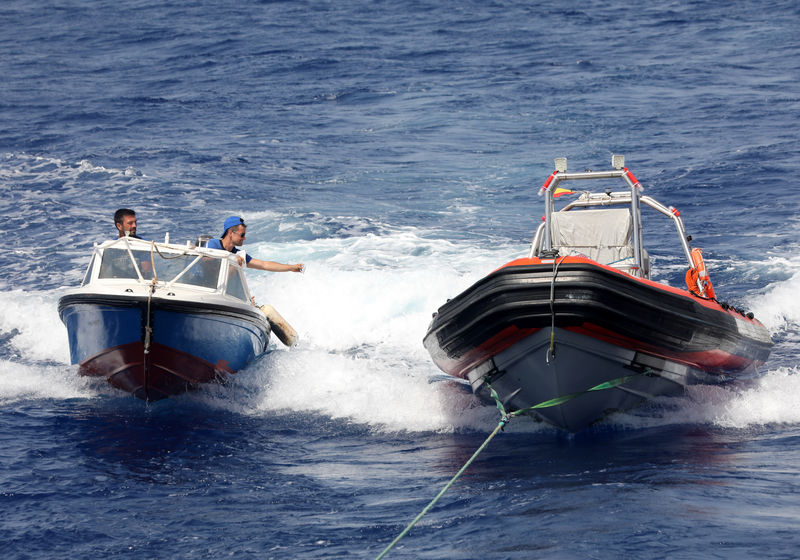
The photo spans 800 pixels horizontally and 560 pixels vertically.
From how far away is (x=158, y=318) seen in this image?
8961 millimetres

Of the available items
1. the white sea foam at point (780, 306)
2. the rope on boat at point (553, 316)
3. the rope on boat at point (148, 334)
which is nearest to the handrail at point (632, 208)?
the rope on boat at point (553, 316)

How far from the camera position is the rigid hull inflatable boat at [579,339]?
7.15 metres

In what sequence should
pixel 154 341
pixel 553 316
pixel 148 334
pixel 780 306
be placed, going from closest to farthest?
pixel 553 316 < pixel 148 334 < pixel 154 341 < pixel 780 306

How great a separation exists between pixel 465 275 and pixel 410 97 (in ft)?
34.2

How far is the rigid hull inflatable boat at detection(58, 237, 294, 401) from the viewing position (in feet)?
29.4

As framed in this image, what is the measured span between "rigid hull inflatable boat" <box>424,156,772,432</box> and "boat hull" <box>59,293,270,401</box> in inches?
84.5

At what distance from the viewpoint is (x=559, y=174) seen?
968cm

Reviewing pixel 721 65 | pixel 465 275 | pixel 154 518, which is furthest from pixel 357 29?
pixel 154 518

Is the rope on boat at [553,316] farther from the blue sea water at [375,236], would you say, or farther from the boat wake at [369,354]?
the boat wake at [369,354]

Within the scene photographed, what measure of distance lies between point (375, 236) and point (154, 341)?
23.0ft

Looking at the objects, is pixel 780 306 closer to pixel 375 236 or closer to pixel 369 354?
pixel 369 354

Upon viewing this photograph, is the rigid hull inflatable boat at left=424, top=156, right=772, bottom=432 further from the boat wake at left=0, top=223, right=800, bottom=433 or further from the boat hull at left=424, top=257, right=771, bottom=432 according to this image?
the boat wake at left=0, top=223, right=800, bottom=433

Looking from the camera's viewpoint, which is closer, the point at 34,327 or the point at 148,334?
the point at 148,334

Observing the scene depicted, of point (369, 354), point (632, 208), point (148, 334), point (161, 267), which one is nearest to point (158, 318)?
point (148, 334)
